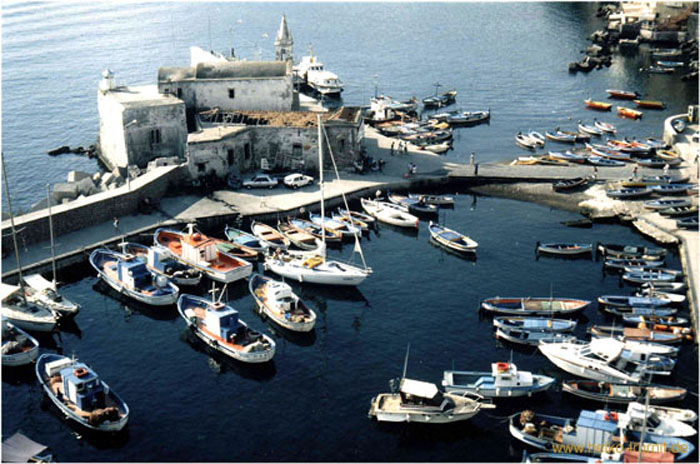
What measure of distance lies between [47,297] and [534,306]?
128ft

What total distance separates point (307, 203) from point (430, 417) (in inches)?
1408

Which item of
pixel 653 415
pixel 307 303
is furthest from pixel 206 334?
pixel 653 415

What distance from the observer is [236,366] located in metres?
56.7

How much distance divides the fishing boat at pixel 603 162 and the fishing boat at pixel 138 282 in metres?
52.9

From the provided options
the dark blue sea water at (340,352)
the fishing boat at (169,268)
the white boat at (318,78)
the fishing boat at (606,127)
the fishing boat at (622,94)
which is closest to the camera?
the dark blue sea water at (340,352)

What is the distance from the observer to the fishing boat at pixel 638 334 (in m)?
57.8

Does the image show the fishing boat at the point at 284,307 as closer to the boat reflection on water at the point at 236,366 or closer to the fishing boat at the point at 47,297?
the boat reflection on water at the point at 236,366

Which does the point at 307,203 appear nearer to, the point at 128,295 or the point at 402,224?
the point at 402,224

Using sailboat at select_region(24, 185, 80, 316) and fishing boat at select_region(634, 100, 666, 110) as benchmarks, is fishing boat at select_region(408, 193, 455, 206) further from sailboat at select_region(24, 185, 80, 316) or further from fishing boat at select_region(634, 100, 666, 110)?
fishing boat at select_region(634, 100, 666, 110)

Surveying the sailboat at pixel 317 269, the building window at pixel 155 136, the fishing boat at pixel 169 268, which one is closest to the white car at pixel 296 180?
the sailboat at pixel 317 269

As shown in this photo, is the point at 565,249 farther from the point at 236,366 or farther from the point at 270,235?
the point at 236,366

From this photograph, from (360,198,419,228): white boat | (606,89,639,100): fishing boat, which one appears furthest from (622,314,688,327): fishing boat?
(606,89,639,100): fishing boat

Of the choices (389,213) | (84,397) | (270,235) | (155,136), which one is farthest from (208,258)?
(155,136)

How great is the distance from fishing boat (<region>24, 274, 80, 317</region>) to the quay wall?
6.92 m
